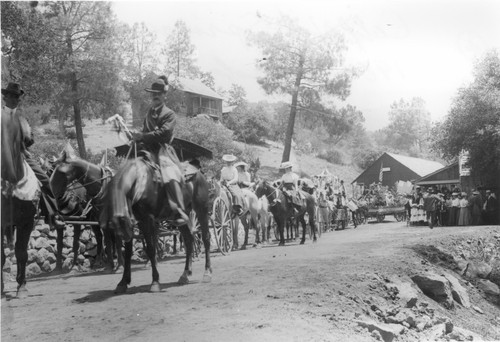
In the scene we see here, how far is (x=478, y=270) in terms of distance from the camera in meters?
13.6

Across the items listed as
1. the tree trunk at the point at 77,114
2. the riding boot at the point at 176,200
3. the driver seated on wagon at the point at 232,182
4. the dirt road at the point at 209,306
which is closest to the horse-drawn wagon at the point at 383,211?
the driver seated on wagon at the point at 232,182

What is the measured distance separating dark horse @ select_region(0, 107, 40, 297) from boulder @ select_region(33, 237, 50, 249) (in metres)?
4.63

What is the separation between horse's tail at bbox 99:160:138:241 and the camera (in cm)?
642

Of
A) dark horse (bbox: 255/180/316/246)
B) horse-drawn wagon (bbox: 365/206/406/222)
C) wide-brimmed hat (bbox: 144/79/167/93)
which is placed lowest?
horse-drawn wagon (bbox: 365/206/406/222)

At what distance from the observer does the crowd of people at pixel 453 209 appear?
2236 centimetres

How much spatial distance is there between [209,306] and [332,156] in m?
34.3

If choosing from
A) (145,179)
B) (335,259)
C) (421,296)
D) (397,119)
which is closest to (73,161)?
(145,179)

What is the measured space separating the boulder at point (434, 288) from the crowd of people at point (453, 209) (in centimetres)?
1294

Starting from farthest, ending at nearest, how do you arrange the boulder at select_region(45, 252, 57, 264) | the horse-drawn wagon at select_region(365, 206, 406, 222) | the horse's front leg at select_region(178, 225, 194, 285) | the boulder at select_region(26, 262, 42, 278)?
the horse-drawn wagon at select_region(365, 206, 406, 222) < the boulder at select_region(45, 252, 57, 264) < the boulder at select_region(26, 262, 42, 278) < the horse's front leg at select_region(178, 225, 194, 285)

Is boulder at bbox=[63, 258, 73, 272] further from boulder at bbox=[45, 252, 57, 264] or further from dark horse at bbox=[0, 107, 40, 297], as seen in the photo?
dark horse at bbox=[0, 107, 40, 297]

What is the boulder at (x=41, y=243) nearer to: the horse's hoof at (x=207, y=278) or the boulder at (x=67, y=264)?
the boulder at (x=67, y=264)

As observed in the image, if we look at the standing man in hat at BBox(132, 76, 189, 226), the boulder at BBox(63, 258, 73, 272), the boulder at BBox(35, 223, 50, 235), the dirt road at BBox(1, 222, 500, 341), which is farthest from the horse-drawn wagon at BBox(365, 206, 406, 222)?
the standing man in hat at BBox(132, 76, 189, 226)

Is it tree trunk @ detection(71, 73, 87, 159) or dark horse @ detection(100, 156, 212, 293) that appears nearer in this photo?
dark horse @ detection(100, 156, 212, 293)

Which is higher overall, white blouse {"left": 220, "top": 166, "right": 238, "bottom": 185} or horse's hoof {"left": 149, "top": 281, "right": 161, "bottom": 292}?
white blouse {"left": 220, "top": 166, "right": 238, "bottom": 185}
